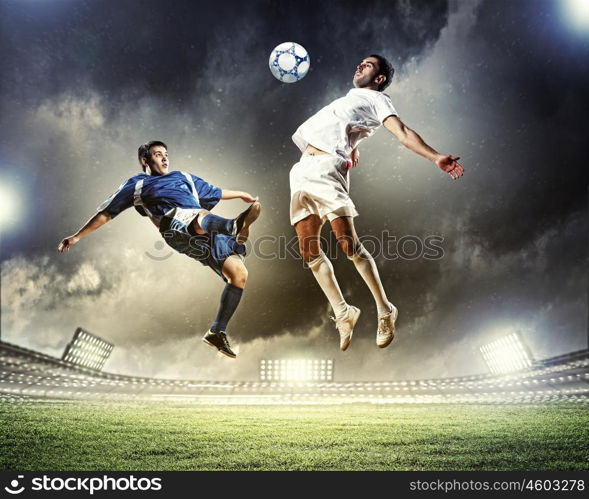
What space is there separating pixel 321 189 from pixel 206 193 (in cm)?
232

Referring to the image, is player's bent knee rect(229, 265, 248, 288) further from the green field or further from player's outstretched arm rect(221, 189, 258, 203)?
the green field

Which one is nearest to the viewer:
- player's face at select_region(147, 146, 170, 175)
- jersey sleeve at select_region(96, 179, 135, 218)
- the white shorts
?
the white shorts

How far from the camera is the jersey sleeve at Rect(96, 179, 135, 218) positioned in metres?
6.06

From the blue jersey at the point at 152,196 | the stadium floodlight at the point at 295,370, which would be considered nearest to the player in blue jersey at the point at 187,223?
the blue jersey at the point at 152,196

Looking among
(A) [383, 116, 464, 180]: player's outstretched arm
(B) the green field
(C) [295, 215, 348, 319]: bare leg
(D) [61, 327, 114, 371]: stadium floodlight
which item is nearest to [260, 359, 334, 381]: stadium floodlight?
(D) [61, 327, 114, 371]: stadium floodlight

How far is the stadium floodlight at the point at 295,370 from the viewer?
38781 millimetres

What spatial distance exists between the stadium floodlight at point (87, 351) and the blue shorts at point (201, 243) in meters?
35.3

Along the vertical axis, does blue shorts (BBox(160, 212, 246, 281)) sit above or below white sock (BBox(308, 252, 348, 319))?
above

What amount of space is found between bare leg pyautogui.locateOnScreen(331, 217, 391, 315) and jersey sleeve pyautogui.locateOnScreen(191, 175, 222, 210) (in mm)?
2472
